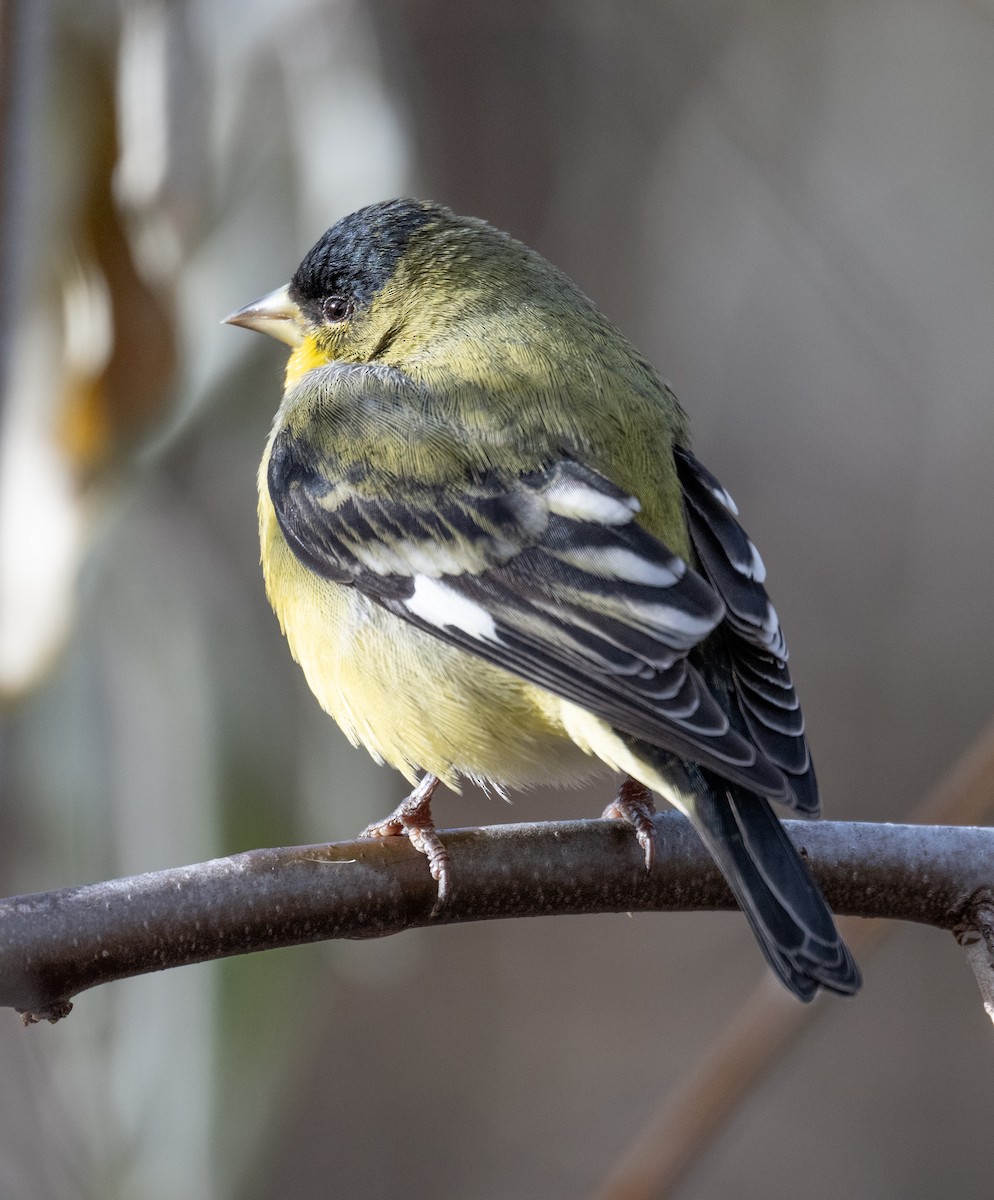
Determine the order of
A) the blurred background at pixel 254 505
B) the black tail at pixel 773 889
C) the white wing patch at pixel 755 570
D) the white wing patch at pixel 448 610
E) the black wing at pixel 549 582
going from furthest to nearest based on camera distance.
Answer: the blurred background at pixel 254 505, the white wing patch at pixel 755 570, the white wing patch at pixel 448 610, the black wing at pixel 549 582, the black tail at pixel 773 889

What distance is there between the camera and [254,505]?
4.14 meters

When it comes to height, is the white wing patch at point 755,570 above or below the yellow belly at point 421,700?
above

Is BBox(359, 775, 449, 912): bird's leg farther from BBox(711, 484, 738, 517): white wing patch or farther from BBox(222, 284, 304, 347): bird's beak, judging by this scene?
BBox(222, 284, 304, 347): bird's beak

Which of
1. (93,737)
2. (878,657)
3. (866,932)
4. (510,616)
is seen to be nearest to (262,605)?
(93,737)

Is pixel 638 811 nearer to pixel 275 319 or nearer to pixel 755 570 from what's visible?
pixel 755 570

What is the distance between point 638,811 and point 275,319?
4.48 ft

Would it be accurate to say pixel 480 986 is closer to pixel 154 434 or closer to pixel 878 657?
pixel 878 657

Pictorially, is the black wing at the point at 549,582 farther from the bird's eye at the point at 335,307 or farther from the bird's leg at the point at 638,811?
the bird's eye at the point at 335,307

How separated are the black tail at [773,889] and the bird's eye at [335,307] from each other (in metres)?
1.40

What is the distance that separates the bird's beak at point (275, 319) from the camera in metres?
3.03

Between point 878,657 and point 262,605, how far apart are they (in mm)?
3060

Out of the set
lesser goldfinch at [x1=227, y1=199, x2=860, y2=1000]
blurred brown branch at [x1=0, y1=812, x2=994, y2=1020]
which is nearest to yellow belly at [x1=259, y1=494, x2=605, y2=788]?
lesser goldfinch at [x1=227, y1=199, x2=860, y2=1000]

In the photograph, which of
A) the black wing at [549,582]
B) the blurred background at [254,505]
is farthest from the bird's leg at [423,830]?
the blurred background at [254,505]

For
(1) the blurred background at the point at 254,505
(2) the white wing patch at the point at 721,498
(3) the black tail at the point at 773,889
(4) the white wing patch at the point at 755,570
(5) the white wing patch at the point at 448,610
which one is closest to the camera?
(3) the black tail at the point at 773,889
